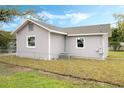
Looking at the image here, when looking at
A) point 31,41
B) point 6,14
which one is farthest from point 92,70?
point 6,14

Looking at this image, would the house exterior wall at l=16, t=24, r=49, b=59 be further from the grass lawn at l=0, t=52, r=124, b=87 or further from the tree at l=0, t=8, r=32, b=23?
the grass lawn at l=0, t=52, r=124, b=87

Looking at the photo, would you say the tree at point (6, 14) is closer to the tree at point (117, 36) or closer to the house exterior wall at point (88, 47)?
the house exterior wall at point (88, 47)

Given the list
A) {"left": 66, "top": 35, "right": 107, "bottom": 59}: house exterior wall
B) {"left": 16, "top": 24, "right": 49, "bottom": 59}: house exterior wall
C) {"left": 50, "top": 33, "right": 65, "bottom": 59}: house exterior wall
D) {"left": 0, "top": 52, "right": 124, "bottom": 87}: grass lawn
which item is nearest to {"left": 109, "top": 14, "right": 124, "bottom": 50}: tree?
{"left": 66, "top": 35, "right": 107, "bottom": 59}: house exterior wall

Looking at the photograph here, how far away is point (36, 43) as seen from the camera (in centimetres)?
1444

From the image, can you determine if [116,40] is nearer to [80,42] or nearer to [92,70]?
[80,42]

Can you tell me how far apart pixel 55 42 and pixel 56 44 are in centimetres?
26

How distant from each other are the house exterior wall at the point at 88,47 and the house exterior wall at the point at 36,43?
9.35 ft

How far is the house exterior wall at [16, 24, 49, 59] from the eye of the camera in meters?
13.9

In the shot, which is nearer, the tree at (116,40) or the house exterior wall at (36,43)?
the house exterior wall at (36,43)

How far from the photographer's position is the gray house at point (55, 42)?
13.8m

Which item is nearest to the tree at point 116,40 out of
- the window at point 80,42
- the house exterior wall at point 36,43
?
the window at point 80,42
